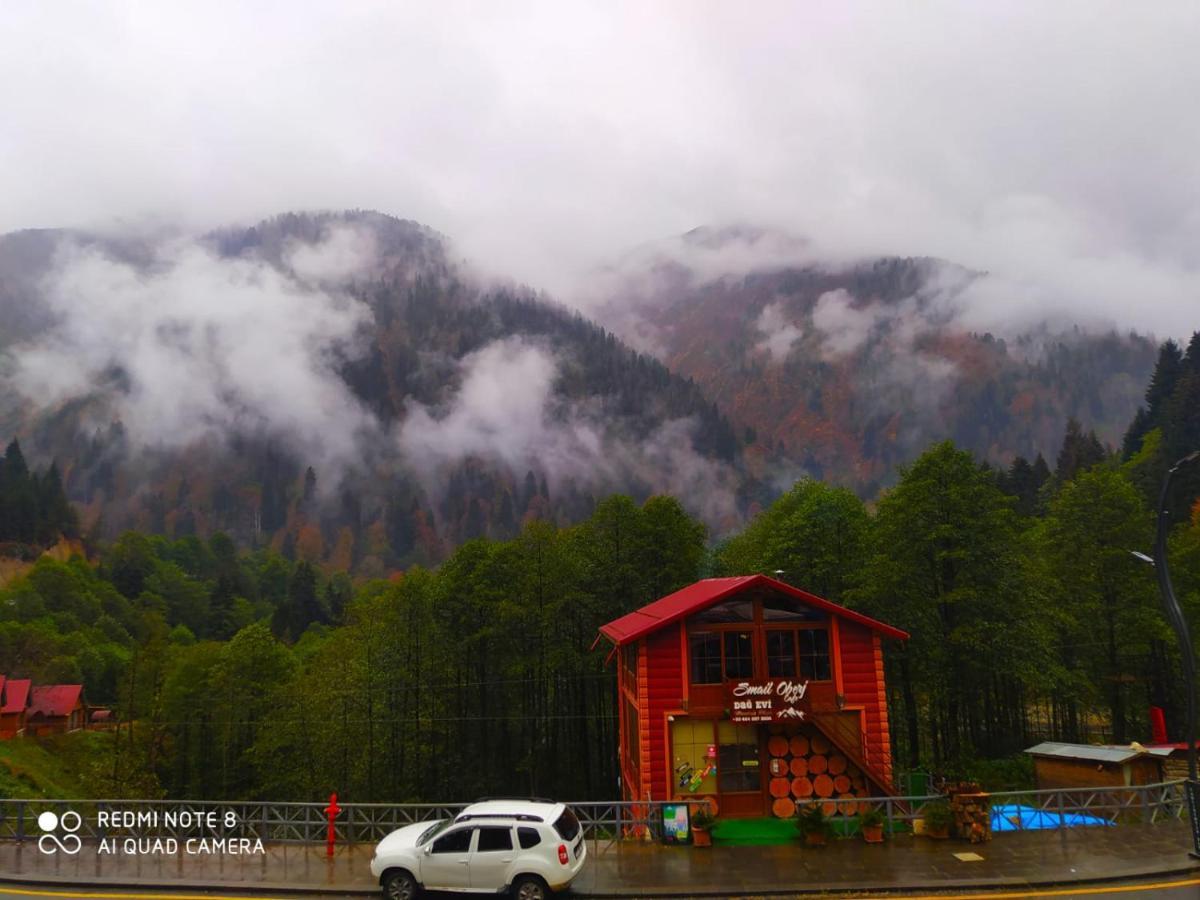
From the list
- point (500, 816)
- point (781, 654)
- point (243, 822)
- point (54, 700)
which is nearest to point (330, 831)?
point (243, 822)

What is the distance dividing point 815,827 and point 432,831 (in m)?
10.8

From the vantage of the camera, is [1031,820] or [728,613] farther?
[728,613]

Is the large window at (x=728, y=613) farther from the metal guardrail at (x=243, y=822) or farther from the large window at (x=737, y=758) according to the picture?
the metal guardrail at (x=243, y=822)

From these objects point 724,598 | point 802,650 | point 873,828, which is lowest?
point 873,828

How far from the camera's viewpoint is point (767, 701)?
27734 mm

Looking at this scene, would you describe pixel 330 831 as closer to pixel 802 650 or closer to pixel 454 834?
→ pixel 454 834

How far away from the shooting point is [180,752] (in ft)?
228

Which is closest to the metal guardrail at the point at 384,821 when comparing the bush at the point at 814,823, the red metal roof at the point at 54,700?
the bush at the point at 814,823

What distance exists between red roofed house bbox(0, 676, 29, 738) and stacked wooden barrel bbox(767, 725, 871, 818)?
85925mm

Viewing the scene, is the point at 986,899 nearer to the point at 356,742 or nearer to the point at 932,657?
the point at 932,657

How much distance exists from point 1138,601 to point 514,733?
39991mm

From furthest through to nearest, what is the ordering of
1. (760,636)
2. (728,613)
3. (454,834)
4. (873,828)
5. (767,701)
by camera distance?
(728,613)
(760,636)
(767,701)
(873,828)
(454,834)

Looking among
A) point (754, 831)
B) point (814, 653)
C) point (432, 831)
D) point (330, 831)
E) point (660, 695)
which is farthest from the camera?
point (814, 653)

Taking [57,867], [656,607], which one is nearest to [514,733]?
[656,607]
